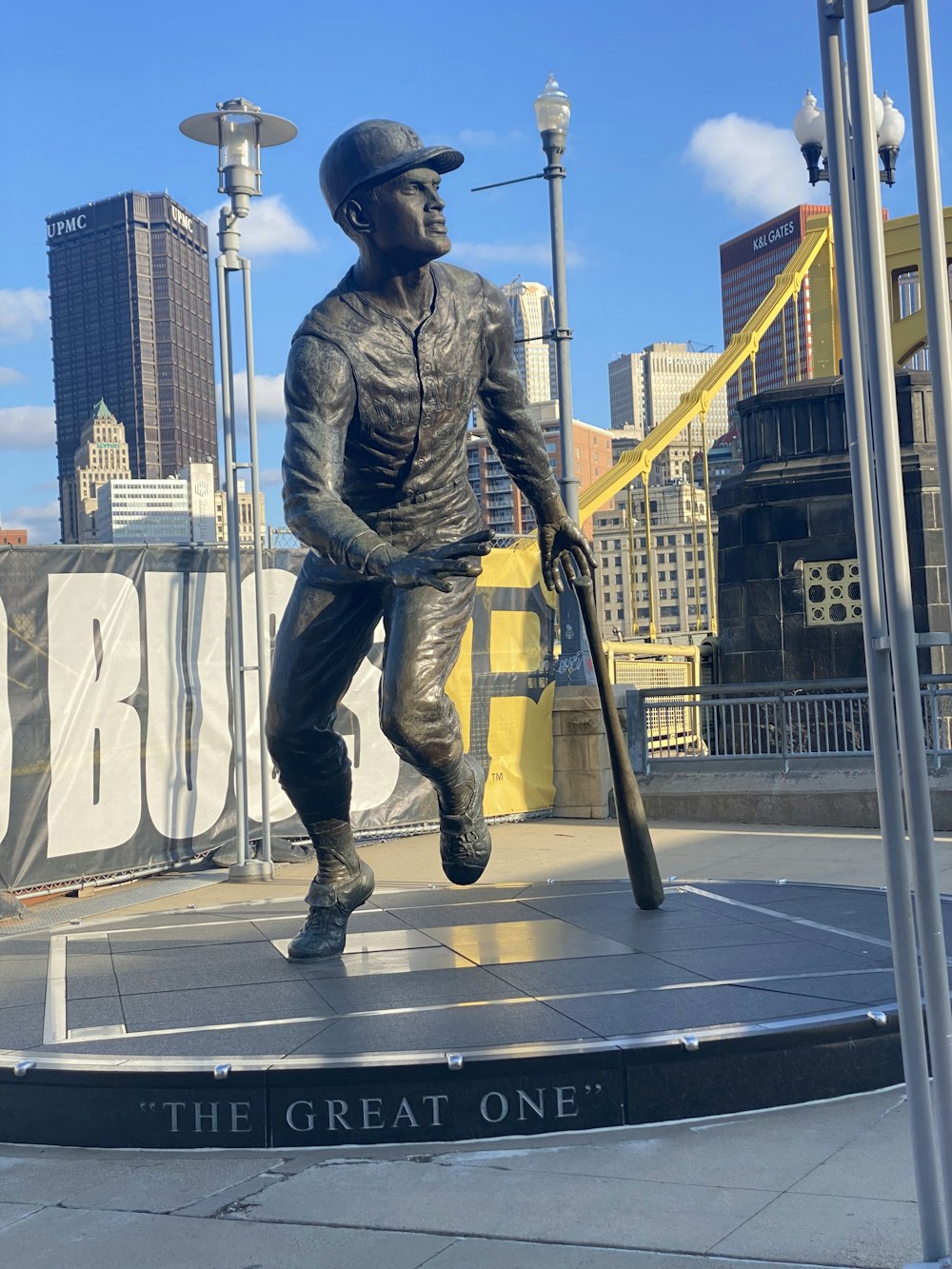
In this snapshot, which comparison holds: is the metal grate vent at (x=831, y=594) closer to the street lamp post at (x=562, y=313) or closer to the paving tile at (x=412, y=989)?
the street lamp post at (x=562, y=313)

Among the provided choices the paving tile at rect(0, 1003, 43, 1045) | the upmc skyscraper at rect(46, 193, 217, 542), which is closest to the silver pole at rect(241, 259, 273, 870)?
the paving tile at rect(0, 1003, 43, 1045)

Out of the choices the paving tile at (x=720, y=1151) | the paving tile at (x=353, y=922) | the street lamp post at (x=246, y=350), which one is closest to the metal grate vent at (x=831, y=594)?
the street lamp post at (x=246, y=350)

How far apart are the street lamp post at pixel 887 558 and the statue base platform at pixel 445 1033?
4.11 ft

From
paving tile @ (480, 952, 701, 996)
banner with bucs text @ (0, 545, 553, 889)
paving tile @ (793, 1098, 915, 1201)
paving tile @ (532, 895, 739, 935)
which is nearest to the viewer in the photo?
paving tile @ (793, 1098, 915, 1201)

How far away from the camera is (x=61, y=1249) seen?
2.97 m

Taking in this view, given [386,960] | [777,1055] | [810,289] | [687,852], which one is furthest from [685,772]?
[810,289]

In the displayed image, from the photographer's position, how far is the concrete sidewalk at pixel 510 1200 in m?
2.78

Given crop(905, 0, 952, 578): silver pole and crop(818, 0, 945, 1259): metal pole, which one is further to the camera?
crop(818, 0, 945, 1259): metal pole

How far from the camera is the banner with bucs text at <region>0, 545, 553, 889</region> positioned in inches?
342

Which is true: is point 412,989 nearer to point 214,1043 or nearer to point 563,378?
point 214,1043

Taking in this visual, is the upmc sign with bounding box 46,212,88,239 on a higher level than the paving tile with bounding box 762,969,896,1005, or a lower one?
higher

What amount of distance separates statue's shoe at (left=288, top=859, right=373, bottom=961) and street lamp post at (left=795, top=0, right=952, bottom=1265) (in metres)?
3.01

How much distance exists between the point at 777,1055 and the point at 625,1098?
17.9 inches

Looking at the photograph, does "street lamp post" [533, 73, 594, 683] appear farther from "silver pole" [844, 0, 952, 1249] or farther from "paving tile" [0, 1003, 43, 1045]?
"silver pole" [844, 0, 952, 1249]
